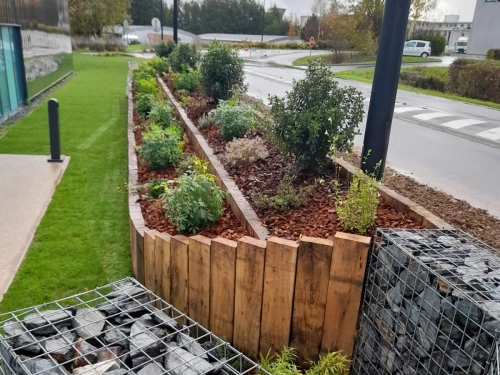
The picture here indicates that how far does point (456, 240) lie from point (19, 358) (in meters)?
2.86

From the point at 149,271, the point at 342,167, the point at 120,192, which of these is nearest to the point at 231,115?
the point at 120,192

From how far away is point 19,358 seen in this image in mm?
2658

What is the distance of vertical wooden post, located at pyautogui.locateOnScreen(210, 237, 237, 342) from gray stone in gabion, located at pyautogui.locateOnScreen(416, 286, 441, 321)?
52.9 inches

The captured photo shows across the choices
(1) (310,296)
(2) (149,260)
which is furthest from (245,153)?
(1) (310,296)

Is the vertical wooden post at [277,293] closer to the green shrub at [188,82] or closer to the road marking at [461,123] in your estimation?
the green shrub at [188,82]

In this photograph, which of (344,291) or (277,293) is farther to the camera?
(277,293)

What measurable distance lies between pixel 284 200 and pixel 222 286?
3.99ft

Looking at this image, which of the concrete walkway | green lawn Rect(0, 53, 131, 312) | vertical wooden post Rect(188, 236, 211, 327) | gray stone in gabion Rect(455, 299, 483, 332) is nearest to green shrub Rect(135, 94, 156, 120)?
green lawn Rect(0, 53, 131, 312)

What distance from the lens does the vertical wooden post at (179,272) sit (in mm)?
3637

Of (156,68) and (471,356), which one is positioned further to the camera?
(156,68)

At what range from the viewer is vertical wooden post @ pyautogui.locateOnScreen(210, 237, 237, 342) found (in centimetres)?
341

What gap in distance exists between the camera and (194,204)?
4164mm

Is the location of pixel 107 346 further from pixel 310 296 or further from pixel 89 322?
pixel 310 296

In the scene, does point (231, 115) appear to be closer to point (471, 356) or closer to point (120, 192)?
point (120, 192)
